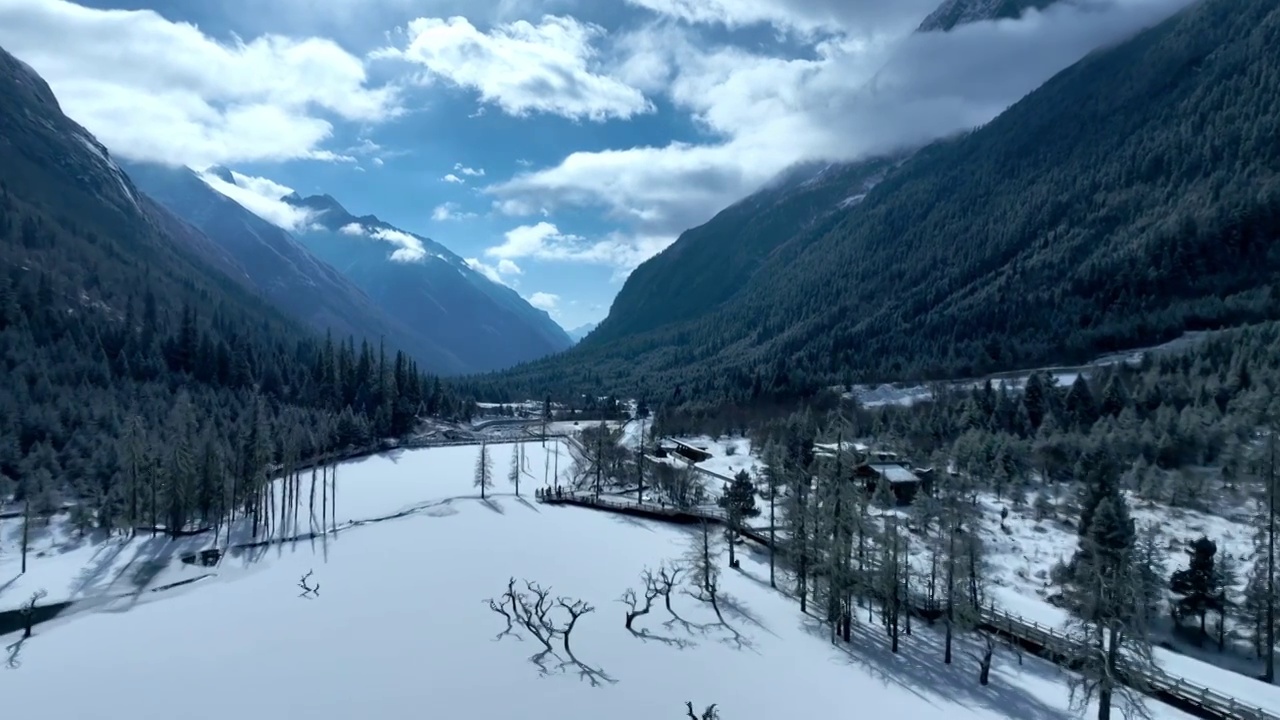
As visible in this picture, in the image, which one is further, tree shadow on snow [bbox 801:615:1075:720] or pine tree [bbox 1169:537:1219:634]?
pine tree [bbox 1169:537:1219:634]

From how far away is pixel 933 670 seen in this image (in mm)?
30297

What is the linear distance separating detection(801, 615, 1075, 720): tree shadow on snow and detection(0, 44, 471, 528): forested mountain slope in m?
47.6

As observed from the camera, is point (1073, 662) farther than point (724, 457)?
No

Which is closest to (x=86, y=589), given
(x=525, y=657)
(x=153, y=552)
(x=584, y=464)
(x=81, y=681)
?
(x=153, y=552)

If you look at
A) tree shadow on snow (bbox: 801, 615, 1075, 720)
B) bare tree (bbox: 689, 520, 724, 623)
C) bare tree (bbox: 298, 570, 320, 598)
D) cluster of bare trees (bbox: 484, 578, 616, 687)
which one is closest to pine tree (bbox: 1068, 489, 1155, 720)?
tree shadow on snow (bbox: 801, 615, 1075, 720)

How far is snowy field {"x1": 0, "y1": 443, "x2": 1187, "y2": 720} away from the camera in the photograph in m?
25.9

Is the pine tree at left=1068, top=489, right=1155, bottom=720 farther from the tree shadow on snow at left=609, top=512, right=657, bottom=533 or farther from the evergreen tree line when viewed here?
the evergreen tree line

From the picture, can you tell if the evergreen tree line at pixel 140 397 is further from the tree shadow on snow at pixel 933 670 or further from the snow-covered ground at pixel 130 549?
the tree shadow on snow at pixel 933 670

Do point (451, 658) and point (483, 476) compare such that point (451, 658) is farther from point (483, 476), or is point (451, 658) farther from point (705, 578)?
point (483, 476)

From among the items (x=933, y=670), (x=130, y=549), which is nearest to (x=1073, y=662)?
(x=933, y=670)

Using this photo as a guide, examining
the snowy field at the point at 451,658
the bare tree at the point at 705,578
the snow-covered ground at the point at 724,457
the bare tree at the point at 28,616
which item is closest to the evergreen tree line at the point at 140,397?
the snowy field at the point at 451,658

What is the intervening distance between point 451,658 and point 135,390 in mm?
85489

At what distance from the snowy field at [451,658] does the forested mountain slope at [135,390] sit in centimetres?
1321

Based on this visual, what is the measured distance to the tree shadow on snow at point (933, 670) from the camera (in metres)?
A: 27.3
